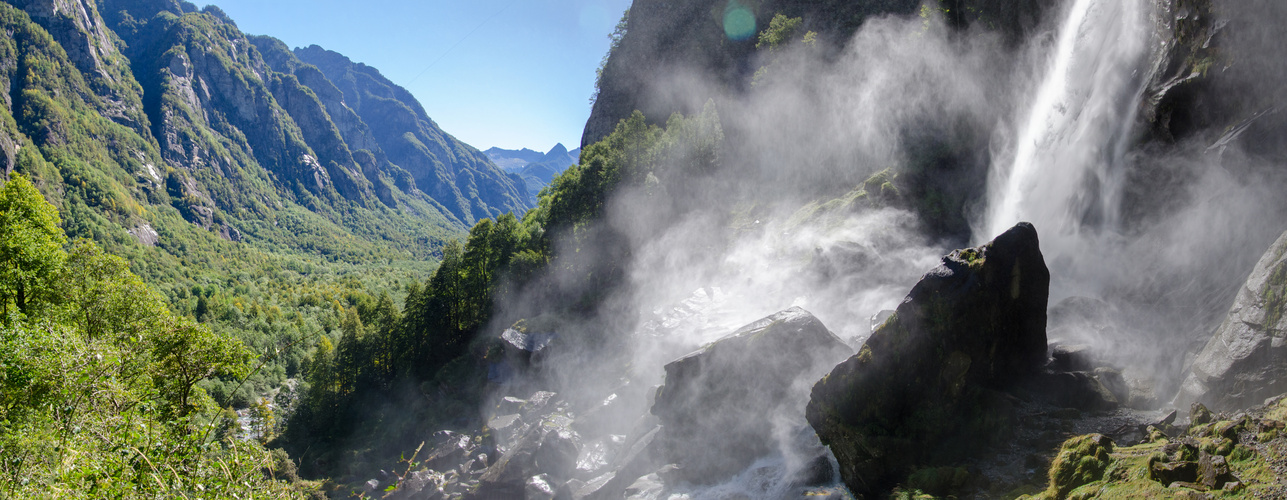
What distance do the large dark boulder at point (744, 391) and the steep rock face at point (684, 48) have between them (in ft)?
116

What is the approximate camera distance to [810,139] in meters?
47.9

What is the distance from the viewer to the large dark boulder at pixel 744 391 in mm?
23156

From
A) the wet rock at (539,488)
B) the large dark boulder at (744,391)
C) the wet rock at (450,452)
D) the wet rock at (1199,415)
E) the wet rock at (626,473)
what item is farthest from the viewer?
the wet rock at (450,452)

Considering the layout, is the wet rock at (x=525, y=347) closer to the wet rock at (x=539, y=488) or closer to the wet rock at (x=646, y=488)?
the wet rock at (x=539, y=488)

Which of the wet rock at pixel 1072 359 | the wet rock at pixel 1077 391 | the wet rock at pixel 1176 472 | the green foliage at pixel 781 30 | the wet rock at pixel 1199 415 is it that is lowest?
the wet rock at pixel 1176 472

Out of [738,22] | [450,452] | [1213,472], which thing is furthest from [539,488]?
[738,22]

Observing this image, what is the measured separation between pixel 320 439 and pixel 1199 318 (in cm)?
5942

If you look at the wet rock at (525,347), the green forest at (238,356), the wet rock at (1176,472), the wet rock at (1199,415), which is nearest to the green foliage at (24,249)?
the green forest at (238,356)

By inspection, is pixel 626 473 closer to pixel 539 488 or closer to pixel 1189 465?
pixel 539 488

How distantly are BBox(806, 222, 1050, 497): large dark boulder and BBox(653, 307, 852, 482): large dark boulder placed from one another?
3.84m

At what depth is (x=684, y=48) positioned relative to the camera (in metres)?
70.6

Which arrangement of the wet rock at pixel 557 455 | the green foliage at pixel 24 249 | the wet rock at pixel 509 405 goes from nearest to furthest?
1. the green foliage at pixel 24 249
2. the wet rock at pixel 557 455
3. the wet rock at pixel 509 405

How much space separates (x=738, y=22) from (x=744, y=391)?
5356cm

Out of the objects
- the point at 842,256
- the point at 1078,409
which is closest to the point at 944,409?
the point at 1078,409
